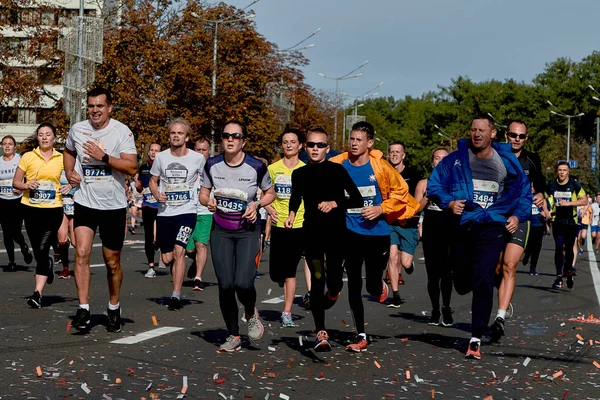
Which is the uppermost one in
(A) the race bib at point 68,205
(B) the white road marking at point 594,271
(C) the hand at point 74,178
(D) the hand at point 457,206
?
(C) the hand at point 74,178

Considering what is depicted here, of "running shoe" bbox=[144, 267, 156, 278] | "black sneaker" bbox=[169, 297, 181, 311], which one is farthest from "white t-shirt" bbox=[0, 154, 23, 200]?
"black sneaker" bbox=[169, 297, 181, 311]

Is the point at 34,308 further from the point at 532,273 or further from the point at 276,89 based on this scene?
the point at 276,89

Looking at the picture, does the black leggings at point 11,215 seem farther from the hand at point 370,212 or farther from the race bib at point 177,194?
the hand at point 370,212

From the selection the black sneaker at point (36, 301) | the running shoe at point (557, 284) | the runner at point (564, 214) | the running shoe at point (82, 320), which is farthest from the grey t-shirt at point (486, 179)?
the runner at point (564, 214)

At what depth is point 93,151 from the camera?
28.3ft

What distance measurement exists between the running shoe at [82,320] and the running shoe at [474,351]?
3.09 meters

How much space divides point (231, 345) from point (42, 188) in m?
4.75

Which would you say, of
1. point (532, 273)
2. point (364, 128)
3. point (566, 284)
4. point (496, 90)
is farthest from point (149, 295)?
point (496, 90)

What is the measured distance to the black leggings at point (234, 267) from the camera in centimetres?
838

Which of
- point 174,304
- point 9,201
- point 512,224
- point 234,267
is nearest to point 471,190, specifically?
point 512,224

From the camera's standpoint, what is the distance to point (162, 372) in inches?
281

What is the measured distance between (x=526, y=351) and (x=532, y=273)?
32.7 ft

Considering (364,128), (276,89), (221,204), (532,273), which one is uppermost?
(276,89)

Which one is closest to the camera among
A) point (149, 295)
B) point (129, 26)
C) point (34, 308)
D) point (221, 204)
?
point (221, 204)
